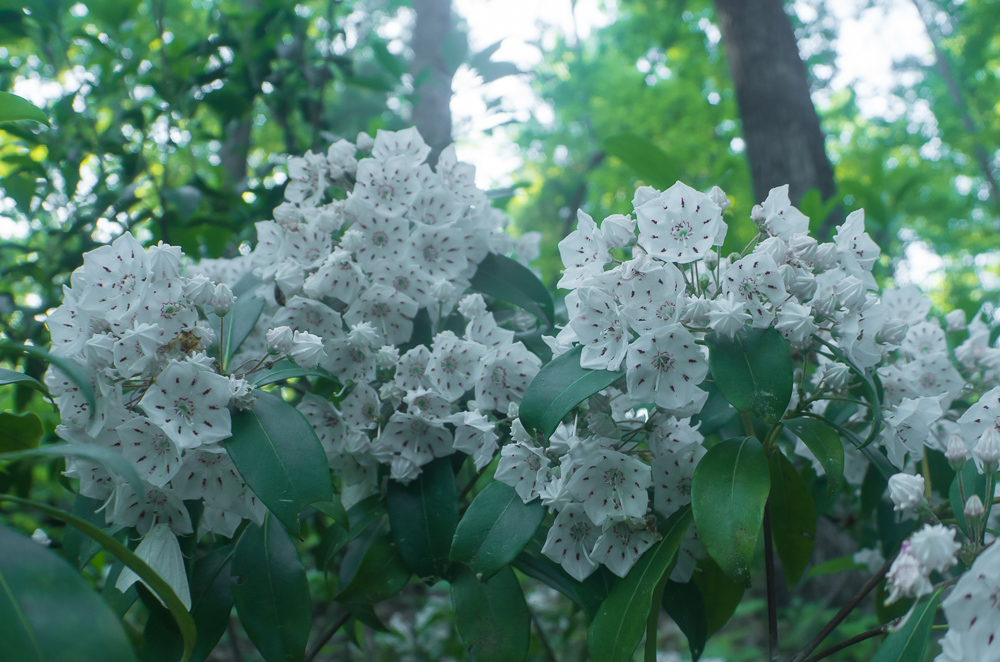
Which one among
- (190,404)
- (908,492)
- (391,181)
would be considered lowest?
(908,492)

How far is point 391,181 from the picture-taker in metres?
1.66

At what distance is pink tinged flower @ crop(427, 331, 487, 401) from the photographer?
58.2 inches

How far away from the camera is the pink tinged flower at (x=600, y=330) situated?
1.18 m

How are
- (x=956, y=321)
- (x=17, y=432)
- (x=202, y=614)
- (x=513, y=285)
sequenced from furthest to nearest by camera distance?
(x=956, y=321) < (x=513, y=285) < (x=17, y=432) < (x=202, y=614)

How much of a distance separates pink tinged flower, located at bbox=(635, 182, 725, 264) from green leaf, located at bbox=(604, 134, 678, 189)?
2.60ft

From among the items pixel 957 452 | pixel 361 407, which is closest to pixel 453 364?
pixel 361 407

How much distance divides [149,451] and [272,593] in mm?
379

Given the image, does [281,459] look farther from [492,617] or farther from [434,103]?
[434,103]

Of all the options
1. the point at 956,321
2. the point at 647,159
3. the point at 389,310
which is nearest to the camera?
the point at 389,310

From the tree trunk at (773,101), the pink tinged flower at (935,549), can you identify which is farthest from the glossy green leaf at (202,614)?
the tree trunk at (773,101)

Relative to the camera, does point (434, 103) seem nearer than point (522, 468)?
No

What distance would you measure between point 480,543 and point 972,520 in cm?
80

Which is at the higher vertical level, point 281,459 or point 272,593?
point 281,459

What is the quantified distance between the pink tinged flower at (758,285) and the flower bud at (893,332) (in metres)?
0.29
